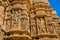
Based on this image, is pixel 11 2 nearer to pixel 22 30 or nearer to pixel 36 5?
pixel 36 5

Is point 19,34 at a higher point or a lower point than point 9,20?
lower

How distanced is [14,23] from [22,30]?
0.43m

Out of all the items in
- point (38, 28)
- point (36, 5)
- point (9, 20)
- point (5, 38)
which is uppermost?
point (36, 5)

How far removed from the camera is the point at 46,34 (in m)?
4.55

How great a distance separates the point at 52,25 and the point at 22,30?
3.53 feet

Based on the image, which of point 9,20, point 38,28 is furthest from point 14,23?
point 38,28

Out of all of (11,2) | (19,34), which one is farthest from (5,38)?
(11,2)

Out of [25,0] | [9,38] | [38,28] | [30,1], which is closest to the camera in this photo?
[9,38]

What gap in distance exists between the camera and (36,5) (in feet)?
16.9

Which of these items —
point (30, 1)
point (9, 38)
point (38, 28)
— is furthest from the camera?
point (30, 1)

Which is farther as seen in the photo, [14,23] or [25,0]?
Result: [25,0]

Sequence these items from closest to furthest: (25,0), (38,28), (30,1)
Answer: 1. (38,28)
2. (25,0)
3. (30,1)

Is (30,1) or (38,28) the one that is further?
(30,1)

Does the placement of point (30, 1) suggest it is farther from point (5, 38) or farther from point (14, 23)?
point (5, 38)
